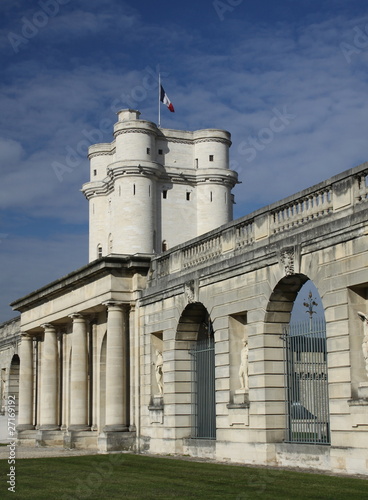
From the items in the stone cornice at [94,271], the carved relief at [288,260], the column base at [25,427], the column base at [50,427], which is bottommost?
the column base at [25,427]

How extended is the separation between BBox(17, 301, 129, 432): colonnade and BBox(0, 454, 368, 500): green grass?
19.3ft

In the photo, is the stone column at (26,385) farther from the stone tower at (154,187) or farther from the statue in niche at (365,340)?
the statue in niche at (365,340)

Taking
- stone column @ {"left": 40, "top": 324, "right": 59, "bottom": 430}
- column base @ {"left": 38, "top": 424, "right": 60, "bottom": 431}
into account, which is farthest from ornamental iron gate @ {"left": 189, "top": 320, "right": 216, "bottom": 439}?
column base @ {"left": 38, "top": 424, "right": 60, "bottom": 431}

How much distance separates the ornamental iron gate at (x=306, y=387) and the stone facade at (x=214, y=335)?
26cm

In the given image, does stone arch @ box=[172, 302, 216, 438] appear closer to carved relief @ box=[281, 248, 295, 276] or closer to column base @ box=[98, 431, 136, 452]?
column base @ box=[98, 431, 136, 452]

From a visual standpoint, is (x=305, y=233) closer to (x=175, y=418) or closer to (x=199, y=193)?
(x=175, y=418)

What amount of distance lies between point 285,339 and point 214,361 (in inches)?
163

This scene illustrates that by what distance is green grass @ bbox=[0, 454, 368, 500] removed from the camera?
14.1m

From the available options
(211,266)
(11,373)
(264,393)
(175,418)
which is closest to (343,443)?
(264,393)

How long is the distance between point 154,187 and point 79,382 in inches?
779

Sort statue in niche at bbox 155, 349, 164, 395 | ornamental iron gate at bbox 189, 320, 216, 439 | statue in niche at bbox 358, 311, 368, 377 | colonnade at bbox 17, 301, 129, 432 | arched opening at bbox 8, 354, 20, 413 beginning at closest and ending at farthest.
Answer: statue in niche at bbox 358, 311, 368, 377 < ornamental iron gate at bbox 189, 320, 216, 439 < statue in niche at bbox 155, 349, 164, 395 < colonnade at bbox 17, 301, 129, 432 < arched opening at bbox 8, 354, 20, 413

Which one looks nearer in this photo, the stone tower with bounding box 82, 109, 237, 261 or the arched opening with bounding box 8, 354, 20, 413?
the stone tower with bounding box 82, 109, 237, 261

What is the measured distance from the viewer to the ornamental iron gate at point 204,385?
2448cm

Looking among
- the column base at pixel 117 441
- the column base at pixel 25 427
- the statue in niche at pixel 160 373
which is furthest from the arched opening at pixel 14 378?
A: the statue in niche at pixel 160 373
